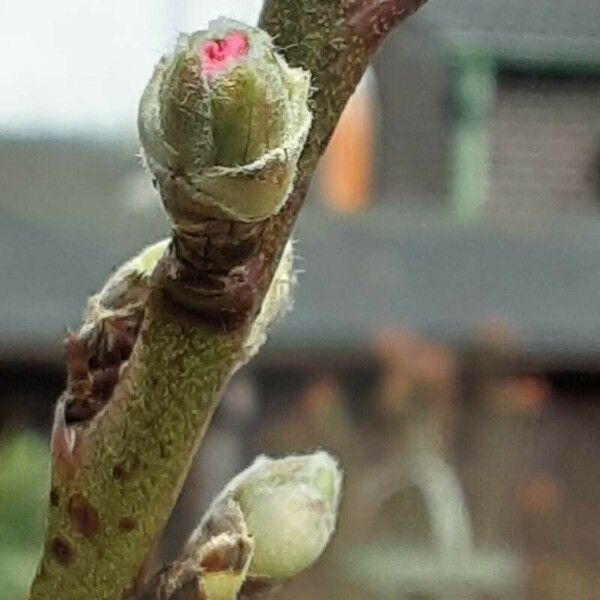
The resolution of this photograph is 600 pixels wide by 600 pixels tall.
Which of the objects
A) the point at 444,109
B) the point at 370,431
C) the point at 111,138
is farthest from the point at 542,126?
the point at 370,431

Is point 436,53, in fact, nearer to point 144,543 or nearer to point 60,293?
point 60,293

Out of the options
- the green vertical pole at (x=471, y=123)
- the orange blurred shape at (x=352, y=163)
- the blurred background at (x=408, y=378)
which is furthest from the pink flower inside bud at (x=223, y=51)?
the green vertical pole at (x=471, y=123)

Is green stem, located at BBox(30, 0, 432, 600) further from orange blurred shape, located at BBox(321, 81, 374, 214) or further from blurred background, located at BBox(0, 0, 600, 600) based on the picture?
orange blurred shape, located at BBox(321, 81, 374, 214)

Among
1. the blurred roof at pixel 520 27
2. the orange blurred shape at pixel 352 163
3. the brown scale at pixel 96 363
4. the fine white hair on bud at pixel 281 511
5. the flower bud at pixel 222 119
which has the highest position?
the blurred roof at pixel 520 27

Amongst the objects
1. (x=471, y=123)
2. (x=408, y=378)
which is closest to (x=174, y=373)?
(x=408, y=378)

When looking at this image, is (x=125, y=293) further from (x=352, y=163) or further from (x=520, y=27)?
(x=520, y=27)

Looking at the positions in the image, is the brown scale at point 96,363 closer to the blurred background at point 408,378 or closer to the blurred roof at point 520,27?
the blurred background at point 408,378
